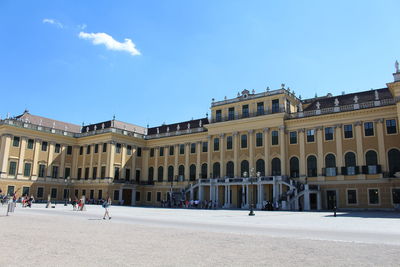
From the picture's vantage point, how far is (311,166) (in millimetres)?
46969

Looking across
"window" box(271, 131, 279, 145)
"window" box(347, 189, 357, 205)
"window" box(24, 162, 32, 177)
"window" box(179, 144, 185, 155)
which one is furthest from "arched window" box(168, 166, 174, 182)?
"window" box(347, 189, 357, 205)

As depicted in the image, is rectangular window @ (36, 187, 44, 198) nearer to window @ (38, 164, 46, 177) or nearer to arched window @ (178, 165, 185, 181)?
window @ (38, 164, 46, 177)

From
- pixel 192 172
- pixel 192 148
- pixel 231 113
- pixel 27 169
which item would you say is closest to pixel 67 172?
pixel 27 169

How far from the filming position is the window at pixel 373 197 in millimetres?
41250

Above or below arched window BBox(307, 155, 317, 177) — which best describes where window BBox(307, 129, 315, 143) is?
above

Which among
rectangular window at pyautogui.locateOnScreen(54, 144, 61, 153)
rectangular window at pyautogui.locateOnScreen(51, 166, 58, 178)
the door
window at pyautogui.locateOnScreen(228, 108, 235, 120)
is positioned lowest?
the door

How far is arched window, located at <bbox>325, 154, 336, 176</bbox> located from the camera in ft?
148

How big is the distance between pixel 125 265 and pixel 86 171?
195ft

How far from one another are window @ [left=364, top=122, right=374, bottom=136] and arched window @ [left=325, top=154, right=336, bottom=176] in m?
4.93

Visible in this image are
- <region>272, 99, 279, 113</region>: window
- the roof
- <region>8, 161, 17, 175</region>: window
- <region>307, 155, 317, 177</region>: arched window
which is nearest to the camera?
the roof

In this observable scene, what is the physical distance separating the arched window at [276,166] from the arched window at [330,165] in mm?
6158

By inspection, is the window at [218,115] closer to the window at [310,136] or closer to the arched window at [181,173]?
the arched window at [181,173]

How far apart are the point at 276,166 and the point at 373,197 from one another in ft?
41.6

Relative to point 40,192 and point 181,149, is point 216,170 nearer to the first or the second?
point 181,149
